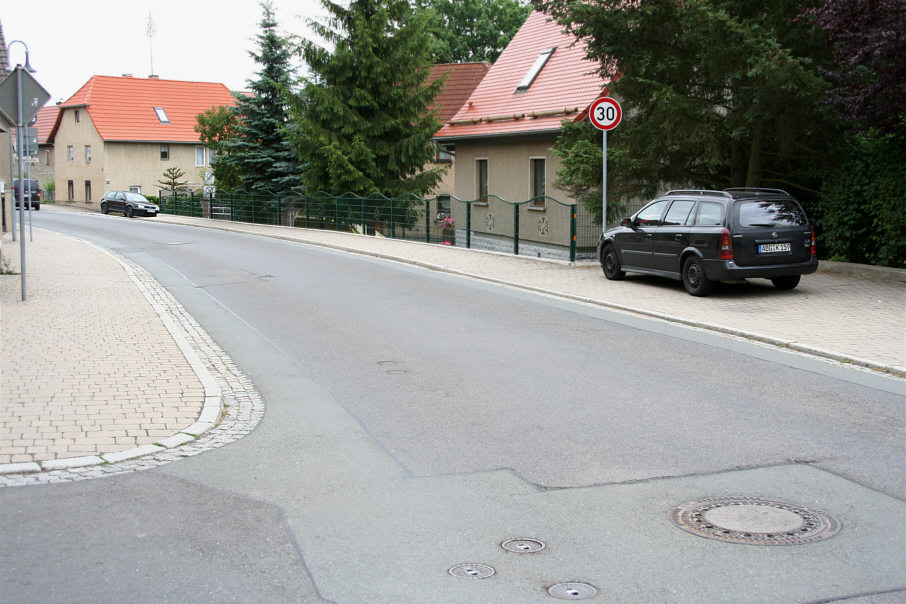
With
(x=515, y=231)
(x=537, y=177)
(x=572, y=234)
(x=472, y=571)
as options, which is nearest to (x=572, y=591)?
(x=472, y=571)

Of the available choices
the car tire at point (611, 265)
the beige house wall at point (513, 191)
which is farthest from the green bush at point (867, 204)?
the beige house wall at point (513, 191)

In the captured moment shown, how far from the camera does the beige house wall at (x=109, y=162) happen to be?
223ft

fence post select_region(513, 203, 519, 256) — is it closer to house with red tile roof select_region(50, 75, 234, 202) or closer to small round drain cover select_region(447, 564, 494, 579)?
small round drain cover select_region(447, 564, 494, 579)

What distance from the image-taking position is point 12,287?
15641 mm

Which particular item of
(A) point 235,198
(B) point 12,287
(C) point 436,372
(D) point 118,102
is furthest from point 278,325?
(D) point 118,102

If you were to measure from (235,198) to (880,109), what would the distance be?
33.2 meters

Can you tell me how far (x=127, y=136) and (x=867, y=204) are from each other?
6165 cm

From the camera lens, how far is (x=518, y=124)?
29469 mm

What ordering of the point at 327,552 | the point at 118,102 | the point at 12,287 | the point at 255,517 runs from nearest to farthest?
the point at 327,552, the point at 255,517, the point at 12,287, the point at 118,102

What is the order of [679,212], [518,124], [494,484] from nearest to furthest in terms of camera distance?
[494,484] < [679,212] < [518,124]

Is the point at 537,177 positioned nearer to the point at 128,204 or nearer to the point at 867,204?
the point at 867,204

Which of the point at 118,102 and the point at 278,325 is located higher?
the point at 118,102

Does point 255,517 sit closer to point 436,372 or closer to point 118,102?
point 436,372

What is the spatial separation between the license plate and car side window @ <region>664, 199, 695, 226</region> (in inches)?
54.8
